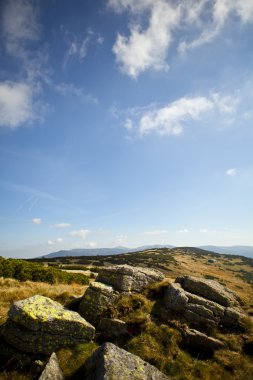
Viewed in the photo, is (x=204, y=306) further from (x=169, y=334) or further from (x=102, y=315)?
(x=102, y=315)

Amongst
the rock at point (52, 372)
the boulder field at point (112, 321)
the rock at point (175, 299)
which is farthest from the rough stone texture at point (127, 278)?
the rock at point (52, 372)

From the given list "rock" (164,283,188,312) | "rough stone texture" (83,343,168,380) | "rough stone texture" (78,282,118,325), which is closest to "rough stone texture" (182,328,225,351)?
"rock" (164,283,188,312)

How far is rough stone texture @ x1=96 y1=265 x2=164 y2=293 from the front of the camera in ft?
52.7

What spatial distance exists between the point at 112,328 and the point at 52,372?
14.4ft

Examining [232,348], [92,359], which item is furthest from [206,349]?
[92,359]

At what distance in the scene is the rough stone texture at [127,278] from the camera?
16078 millimetres

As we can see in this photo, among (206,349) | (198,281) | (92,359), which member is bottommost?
(206,349)

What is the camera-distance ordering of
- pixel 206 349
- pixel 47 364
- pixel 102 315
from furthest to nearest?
1. pixel 102 315
2. pixel 206 349
3. pixel 47 364

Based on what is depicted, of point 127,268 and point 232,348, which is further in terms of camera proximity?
point 127,268

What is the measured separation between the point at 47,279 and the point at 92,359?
57.2 feet

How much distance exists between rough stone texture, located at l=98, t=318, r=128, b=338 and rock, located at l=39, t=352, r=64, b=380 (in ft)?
11.8

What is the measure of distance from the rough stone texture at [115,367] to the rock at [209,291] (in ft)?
24.3

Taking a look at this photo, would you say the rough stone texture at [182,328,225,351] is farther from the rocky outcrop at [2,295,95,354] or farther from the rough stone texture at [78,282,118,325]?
the rocky outcrop at [2,295,95,354]

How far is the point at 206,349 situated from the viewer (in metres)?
12.0
